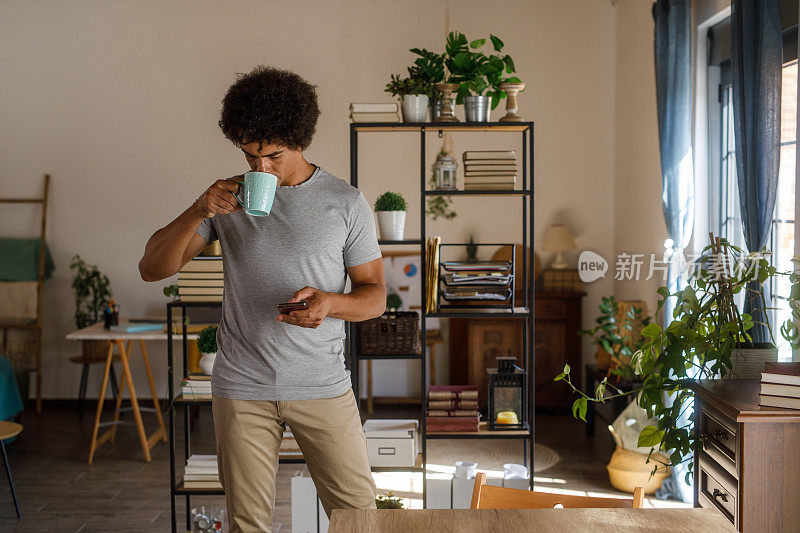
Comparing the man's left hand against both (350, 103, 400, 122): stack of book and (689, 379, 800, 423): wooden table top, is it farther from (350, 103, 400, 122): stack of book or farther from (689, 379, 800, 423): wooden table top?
(350, 103, 400, 122): stack of book

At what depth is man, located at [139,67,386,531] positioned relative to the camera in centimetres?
193

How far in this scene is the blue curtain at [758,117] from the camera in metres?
2.99

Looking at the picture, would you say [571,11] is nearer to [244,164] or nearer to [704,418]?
[244,164]

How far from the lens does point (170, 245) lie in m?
1.94

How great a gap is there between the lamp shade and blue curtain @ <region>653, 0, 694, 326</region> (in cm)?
155

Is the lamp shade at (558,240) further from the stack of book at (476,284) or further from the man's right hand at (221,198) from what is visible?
the man's right hand at (221,198)

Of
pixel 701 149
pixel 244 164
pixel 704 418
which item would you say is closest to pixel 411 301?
pixel 244 164

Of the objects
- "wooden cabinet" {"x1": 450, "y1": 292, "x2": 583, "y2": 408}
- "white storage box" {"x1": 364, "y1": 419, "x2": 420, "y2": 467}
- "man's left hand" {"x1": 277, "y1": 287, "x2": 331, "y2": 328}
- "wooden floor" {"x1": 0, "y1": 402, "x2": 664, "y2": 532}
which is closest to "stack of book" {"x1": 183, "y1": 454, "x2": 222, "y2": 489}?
"wooden floor" {"x1": 0, "y1": 402, "x2": 664, "y2": 532}

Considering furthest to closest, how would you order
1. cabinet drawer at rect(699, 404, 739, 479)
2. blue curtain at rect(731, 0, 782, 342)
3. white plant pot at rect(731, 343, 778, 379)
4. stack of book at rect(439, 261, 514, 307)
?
stack of book at rect(439, 261, 514, 307) < blue curtain at rect(731, 0, 782, 342) < white plant pot at rect(731, 343, 778, 379) < cabinet drawer at rect(699, 404, 739, 479)

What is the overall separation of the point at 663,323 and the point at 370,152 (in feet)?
8.80

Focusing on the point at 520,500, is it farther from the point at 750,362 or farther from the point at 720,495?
the point at 750,362

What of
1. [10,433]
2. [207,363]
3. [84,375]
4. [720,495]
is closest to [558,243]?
[207,363]

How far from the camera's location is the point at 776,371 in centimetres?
218

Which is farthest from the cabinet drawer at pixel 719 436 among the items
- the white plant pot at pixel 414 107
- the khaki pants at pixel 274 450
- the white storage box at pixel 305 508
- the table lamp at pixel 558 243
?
the table lamp at pixel 558 243
